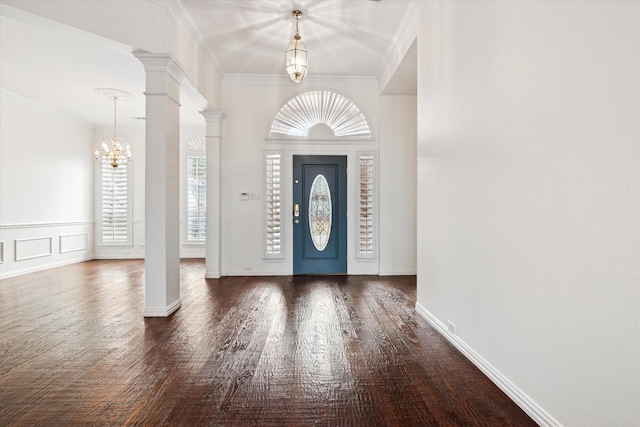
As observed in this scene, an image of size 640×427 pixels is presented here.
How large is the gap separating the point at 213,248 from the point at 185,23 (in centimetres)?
323

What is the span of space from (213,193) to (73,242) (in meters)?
4.16

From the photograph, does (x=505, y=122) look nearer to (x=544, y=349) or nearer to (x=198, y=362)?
(x=544, y=349)

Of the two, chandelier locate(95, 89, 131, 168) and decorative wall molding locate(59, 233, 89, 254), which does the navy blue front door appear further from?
decorative wall molding locate(59, 233, 89, 254)

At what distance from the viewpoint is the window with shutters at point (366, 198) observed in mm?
5930

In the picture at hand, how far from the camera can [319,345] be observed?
9.57 ft

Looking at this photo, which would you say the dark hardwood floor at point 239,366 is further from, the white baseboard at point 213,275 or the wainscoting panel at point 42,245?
the wainscoting panel at point 42,245

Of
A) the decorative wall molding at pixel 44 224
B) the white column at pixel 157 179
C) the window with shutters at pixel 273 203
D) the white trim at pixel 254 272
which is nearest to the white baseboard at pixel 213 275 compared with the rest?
the white trim at pixel 254 272

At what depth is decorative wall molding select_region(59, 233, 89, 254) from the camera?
7230mm

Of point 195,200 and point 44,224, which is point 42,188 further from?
point 195,200

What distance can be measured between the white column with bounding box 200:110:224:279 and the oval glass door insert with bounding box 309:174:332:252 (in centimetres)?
156

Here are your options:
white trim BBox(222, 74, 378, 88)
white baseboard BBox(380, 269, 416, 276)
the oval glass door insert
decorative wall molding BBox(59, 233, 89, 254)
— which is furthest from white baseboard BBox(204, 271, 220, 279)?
decorative wall molding BBox(59, 233, 89, 254)

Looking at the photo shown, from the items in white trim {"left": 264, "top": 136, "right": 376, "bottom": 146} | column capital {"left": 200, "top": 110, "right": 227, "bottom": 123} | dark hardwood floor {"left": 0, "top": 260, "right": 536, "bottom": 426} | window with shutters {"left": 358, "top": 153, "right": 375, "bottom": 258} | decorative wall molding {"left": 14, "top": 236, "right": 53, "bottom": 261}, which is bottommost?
dark hardwood floor {"left": 0, "top": 260, "right": 536, "bottom": 426}

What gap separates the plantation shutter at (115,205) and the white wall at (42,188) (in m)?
0.29

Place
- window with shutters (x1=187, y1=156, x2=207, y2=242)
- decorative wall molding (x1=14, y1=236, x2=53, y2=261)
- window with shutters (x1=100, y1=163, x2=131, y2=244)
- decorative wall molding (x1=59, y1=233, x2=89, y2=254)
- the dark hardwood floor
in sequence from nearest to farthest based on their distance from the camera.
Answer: the dark hardwood floor, decorative wall molding (x1=14, y1=236, x2=53, y2=261), decorative wall molding (x1=59, y1=233, x2=89, y2=254), window with shutters (x1=100, y1=163, x2=131, y2=244), window with shutters (x1=187, y1=156, x2=207, y2=242)
